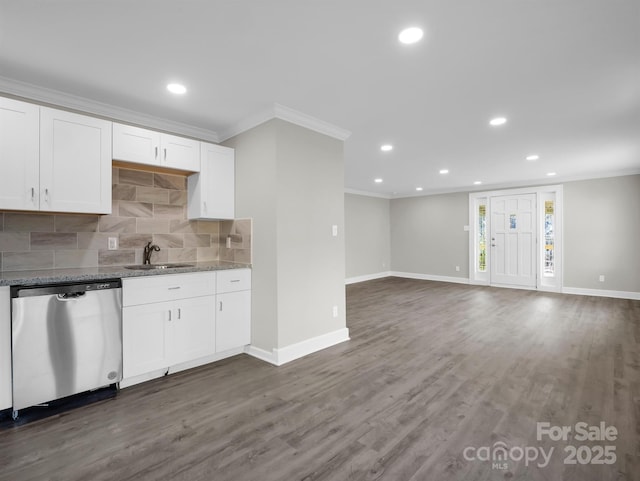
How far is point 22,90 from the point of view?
256 cm

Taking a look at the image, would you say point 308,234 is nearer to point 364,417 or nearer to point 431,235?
point 364,417

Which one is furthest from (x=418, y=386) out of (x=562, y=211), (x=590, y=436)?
(x=562, y=211)

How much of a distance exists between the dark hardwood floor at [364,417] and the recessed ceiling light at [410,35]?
2556mm

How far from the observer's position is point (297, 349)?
3.21 meters

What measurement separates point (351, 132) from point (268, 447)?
329 centimetres

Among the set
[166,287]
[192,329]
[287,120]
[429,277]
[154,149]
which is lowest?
[429,277]

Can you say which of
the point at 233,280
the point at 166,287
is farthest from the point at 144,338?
the point at 233,280

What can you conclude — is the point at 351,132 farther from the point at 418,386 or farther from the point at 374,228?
the point at 374,228

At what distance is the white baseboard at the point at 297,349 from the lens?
307 cm

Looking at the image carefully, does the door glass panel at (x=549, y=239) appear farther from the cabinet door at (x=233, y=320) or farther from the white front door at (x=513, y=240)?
the cabinet door at (x=233, y=320)

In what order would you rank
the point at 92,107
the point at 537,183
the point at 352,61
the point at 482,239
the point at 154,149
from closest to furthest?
1. the point at 352,61
2. the point at 92,107
3. the point at 154,149
4. the point at 537,183
5. the point at 482,239

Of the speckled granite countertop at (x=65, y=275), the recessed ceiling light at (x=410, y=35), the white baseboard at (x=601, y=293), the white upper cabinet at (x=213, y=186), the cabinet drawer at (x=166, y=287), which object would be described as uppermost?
the recessed ceiling light at (x=410, y=35)

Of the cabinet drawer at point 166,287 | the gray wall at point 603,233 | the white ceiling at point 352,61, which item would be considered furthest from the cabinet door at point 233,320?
the gray wall at point 603,233

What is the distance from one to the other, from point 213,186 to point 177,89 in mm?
1037
